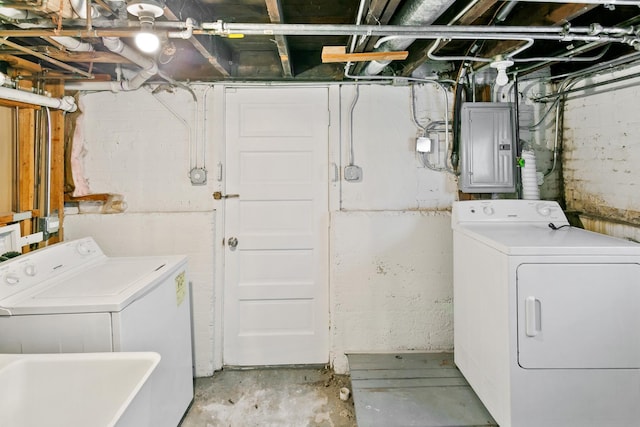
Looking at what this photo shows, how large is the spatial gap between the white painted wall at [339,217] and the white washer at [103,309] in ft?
1.19

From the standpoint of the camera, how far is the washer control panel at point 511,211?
2396mm

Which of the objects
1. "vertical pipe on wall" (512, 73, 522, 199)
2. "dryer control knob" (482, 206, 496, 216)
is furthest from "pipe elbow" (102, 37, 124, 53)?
"vertical pipe on wall" (512, 73, 522, 199)

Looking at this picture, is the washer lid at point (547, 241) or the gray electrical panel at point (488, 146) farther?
the gray electrical panel at point (488, 146)

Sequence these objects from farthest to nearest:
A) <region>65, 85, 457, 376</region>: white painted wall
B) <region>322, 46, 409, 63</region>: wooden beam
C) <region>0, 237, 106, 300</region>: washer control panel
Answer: <region>65, 85, 457, 376</region>: white painted wall < <region>322, 46, 409, 63</region>: wooden beam < <region>0, 237, 106, 300</region>: washer control panel

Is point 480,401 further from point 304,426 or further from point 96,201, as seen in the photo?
point 96,201

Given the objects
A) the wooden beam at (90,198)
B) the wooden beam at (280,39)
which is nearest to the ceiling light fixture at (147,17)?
the wooden beam at (280,39)

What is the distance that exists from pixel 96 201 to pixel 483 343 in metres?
2.73

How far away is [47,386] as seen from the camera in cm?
123

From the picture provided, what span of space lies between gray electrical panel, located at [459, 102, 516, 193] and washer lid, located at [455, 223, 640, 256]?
15.6 inches

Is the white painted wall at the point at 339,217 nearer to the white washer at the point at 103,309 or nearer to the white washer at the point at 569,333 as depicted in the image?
the white washer at the point at 103,309

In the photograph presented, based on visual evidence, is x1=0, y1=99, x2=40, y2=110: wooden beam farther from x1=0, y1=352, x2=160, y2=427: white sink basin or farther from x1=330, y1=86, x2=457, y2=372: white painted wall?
x1=330, y1=86, x2=457, y2=372: white painted wall

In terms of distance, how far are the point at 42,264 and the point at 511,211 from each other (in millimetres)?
2772

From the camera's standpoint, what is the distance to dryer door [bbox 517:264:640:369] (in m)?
1.69

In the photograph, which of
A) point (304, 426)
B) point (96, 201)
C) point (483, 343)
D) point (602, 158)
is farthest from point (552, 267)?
point (96, 201)
